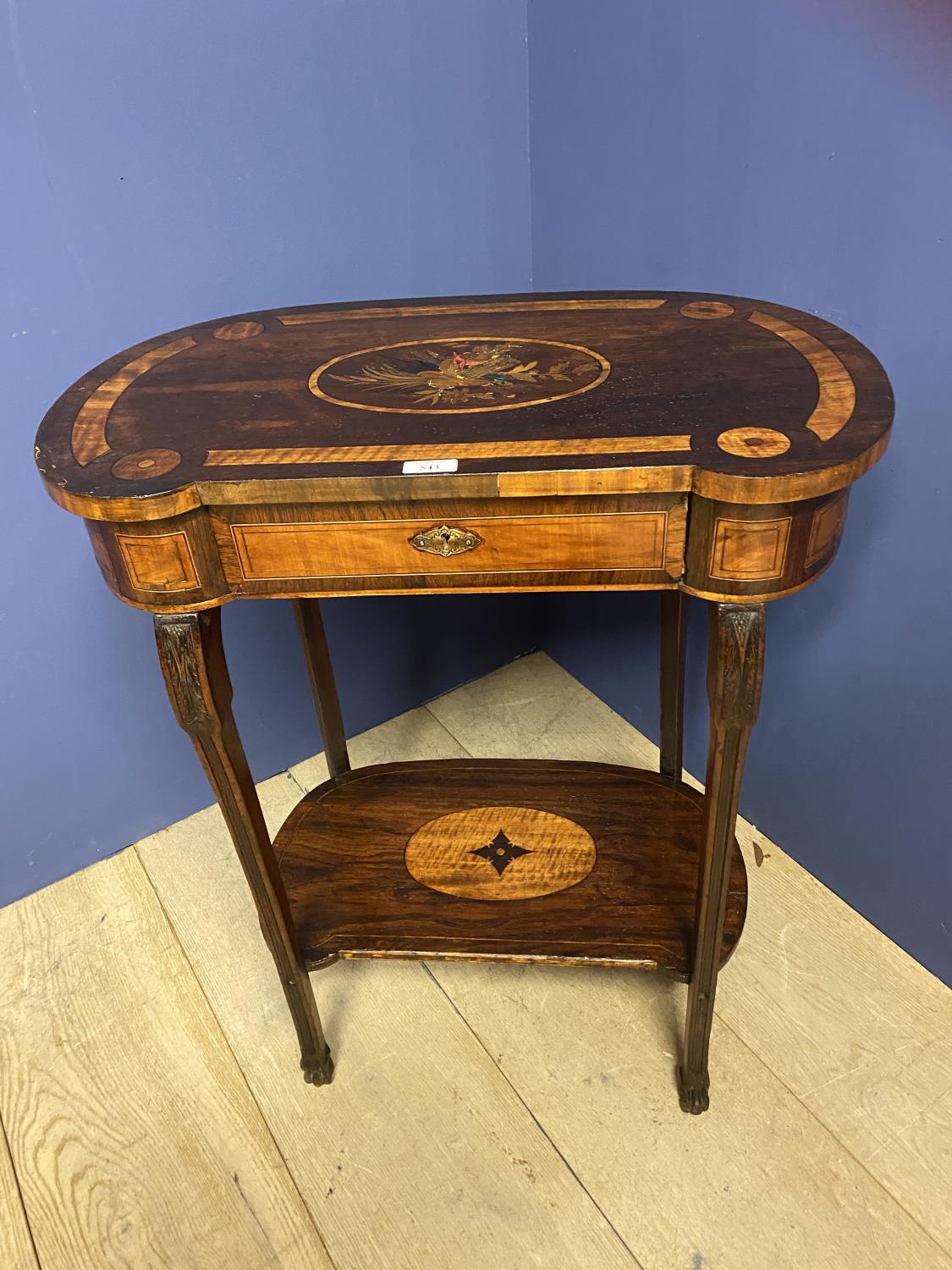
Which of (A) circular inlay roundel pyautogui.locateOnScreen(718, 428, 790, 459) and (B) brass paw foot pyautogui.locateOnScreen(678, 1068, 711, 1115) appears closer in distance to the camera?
(A) circular inlay roundel pyautogui.locateOnScreen(718, 428, 790, 459)

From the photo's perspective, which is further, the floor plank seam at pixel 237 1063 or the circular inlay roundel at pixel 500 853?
the circular inlay roundel at pixel 500 853

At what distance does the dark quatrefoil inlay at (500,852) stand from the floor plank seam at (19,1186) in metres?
0.83

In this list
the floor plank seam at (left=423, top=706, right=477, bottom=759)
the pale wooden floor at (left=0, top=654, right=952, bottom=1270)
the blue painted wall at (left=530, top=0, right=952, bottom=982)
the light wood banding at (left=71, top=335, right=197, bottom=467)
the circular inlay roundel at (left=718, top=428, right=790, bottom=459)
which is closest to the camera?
the circular inlay roundel at (left=718, top=428, right=790, bottom=459)

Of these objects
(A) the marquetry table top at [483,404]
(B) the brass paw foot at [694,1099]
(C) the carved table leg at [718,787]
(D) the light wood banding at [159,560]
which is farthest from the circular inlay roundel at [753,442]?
(B) the brass paw foot at [694,1099]

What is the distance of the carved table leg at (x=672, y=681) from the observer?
160cm

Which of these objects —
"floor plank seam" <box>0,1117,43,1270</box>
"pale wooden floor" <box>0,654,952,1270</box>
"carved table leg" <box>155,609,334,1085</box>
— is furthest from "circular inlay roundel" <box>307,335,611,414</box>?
"floor plank seam" <box>0,1117,43,1270</box>

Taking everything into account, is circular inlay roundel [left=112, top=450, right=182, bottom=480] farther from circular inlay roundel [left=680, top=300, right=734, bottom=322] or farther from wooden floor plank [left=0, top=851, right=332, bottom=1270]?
wooden floor plank [left=0, top=851, right=332, bottom=1270]

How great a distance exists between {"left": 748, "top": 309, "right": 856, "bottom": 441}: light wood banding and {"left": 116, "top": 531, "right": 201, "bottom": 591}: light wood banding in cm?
66

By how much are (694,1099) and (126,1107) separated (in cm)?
88

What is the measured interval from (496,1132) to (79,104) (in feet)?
5.34

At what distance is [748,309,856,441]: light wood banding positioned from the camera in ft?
3.21

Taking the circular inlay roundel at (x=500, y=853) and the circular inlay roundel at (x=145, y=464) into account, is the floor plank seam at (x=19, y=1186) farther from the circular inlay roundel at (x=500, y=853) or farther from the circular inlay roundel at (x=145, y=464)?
the circular inlay roundel at (x=145, y=464)

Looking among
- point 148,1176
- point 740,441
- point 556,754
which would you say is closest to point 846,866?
point 556,754

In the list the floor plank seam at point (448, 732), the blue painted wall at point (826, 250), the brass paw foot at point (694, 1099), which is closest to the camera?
the blue painted wall at point (826, 250)
